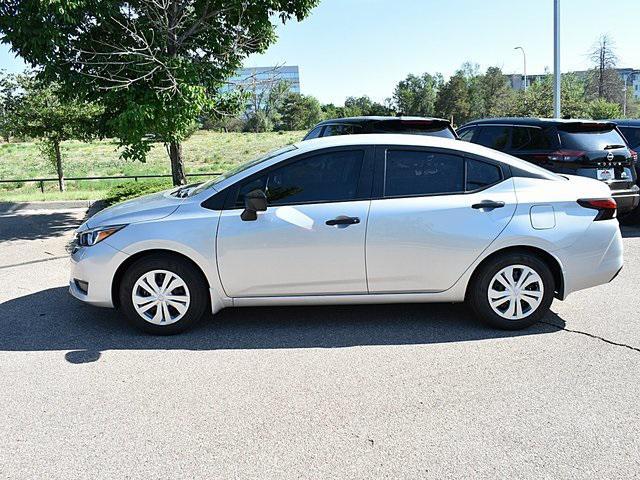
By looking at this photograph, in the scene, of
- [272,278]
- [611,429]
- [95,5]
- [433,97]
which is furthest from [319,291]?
[433,97]

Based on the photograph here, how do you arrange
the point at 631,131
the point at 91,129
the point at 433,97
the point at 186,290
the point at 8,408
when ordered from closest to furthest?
1. the point at 8,408
2. the point at 186,290
3. the point at 631,131
4. the point at 91,129
5. the point at 433,97

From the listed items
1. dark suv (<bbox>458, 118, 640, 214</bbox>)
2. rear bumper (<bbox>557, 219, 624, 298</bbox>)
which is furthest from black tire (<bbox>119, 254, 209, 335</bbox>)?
dark suv (<bbox>458, 118, 640, 214</bbox>)

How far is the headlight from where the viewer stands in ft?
15.3

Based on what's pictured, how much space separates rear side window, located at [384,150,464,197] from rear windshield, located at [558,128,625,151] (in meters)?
4.01

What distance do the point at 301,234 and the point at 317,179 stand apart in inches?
20.1

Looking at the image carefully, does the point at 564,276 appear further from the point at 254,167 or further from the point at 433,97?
the point at 433,97

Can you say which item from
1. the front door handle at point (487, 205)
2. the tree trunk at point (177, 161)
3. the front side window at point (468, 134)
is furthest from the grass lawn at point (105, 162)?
the front door handle at point (487, 205)

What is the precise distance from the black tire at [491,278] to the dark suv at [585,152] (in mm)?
3789

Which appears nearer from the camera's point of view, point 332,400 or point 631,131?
point 332,400

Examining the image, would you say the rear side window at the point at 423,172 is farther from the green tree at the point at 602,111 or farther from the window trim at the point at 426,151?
the green tree at the point at 602,111

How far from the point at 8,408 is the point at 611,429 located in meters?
3.57

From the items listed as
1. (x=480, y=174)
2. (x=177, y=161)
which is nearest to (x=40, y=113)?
(x=177, y=161)

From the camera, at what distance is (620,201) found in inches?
317

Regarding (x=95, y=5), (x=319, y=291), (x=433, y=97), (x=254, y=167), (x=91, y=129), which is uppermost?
(x=433, y=97)
